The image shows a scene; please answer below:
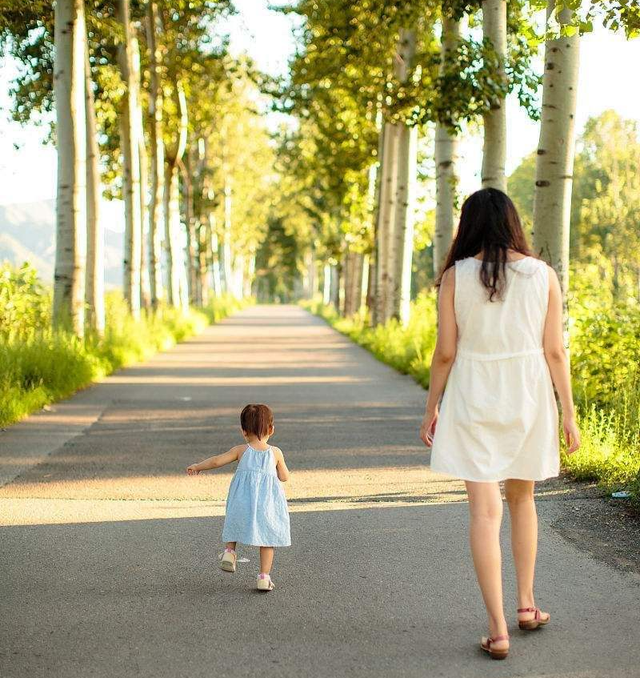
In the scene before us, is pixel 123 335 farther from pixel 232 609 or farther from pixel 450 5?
pixel 232 609

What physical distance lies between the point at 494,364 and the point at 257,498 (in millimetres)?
1650

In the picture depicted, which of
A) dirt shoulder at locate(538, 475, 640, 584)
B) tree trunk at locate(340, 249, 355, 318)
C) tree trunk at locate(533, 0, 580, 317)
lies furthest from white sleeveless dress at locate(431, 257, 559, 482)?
tree trunk at locate(340, 249, 355, 318)

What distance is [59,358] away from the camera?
16203 millimetres

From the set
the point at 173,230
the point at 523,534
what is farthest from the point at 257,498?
the point at 173,230

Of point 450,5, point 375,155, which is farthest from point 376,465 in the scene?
point 375,155

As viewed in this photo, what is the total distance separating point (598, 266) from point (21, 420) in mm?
65491

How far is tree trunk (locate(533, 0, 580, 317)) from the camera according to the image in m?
11.2

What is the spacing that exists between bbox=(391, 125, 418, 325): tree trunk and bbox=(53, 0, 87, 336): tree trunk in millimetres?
10235

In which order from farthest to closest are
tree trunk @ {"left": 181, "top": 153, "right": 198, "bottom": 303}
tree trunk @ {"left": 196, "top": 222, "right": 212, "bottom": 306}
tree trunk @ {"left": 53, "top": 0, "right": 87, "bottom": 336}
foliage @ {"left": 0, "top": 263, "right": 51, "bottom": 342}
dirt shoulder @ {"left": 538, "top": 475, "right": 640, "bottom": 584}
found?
tree trunk @ {"left": 196, "top": 222, "right": 212, "bottom": 306}
tree trunk @ {"left": 181, "top": 153, "right": 198, "bottom": 303}
foliage @ {"left": 0, "top": 263, "right": 51, "bottom": 342}
tree trunk @ {"left": 53, "top": 0, "right": 87, "bottom": 336}
dirt shoulder @ {"left": 538, "top": 475, "right": 640, "bottom": 584}

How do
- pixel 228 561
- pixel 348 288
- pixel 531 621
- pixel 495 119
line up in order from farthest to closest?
pixel 348 288 < pixel 495 119 < pixel 228 561 < pixel 531 621

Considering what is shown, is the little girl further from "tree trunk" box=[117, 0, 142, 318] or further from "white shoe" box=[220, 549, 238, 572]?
"tree trunk" box=[117, 0, 142, 318]

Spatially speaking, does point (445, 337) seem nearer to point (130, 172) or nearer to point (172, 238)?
point (130, 172)

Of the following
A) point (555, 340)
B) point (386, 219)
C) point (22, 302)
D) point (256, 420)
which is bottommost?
point (22, 302)

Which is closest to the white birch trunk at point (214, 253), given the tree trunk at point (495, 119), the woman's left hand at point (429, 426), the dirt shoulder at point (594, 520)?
the tree trunk at point (495, 119)
